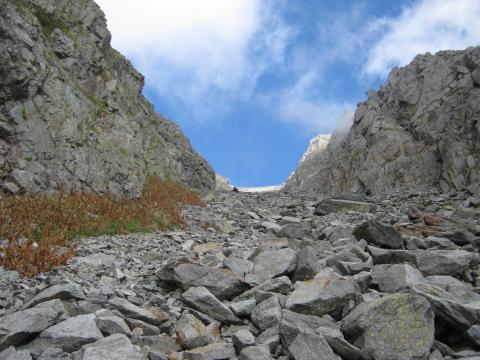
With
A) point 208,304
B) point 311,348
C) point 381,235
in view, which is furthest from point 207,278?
point 381,235

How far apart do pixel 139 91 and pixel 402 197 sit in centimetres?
2533

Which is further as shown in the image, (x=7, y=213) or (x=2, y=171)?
(x=2, y=171)

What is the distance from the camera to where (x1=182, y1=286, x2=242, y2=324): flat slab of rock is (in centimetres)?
797

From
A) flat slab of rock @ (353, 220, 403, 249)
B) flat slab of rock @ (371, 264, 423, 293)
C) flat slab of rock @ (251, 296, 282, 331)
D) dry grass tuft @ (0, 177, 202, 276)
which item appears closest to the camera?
flat slab of rock @ (251, 296, 282, 331)

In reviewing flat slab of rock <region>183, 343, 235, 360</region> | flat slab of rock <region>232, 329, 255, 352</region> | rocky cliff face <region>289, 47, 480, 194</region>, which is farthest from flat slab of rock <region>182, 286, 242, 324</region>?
rocky cliff face <region>289, 47, 480, 194</region>

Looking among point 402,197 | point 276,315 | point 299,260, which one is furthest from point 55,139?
point 402,197

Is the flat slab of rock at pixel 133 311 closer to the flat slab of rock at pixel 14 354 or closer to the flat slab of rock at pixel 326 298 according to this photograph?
the flat slab of rock at pixel 14 354

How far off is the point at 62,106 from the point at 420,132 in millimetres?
34837

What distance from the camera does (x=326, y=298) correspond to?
7.66 meters

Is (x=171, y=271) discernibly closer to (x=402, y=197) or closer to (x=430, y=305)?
(x=430, y=305)

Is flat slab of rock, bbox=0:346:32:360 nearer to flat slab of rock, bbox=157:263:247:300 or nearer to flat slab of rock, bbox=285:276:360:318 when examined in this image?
flat slab of rock, bbox=157:263:247:300

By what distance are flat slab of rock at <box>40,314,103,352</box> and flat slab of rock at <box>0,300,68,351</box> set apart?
0.64ft

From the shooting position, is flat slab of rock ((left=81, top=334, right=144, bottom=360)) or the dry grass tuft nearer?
flat slab of rock ((left=81, top=334, right=144, bottom=360))

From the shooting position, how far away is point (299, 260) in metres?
10.1
